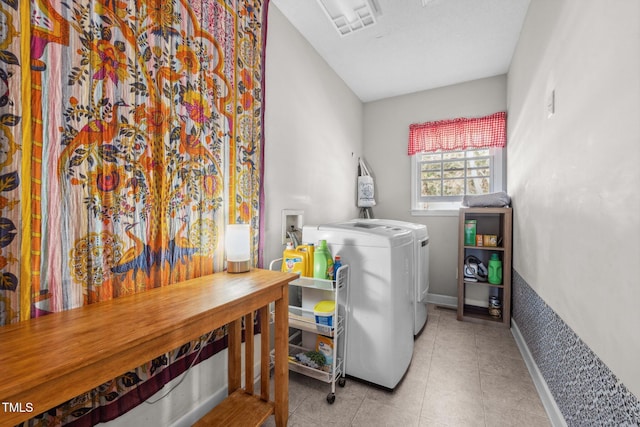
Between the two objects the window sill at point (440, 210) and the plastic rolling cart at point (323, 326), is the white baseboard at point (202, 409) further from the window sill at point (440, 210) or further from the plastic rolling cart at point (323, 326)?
the window sill at point (440, 210)

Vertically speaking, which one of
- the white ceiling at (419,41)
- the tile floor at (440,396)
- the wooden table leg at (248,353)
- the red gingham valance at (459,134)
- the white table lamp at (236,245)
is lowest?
the tile floor at (440,396)

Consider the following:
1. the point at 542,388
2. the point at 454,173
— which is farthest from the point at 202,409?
the point at 454,173

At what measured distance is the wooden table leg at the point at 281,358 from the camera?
1334mm

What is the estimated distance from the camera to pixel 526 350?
200 cm

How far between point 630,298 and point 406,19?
2204 millimetres

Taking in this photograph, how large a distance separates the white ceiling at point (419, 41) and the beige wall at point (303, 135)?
163mm

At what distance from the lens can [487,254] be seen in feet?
9.73

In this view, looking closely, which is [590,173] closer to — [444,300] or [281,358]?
[281,358]

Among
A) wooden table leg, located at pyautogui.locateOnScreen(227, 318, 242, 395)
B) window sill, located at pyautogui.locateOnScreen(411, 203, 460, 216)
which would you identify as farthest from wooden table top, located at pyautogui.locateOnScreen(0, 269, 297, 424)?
window sill, located at pyautogui.locateOnScreen(411, 203, 460, 216)

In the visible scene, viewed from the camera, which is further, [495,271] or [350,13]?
[495,271]

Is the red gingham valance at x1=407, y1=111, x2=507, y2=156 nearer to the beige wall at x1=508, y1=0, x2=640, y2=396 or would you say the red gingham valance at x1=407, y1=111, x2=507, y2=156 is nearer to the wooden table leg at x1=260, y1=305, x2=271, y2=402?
the beige wall at x1=508, y1=0, x2=640, y2=396

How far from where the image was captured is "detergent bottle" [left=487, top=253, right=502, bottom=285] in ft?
8.86

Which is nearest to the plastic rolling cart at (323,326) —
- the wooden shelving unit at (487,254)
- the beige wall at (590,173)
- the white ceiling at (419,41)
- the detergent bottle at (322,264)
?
the detergent bottle at (322,264)

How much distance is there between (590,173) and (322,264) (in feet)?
4.25
